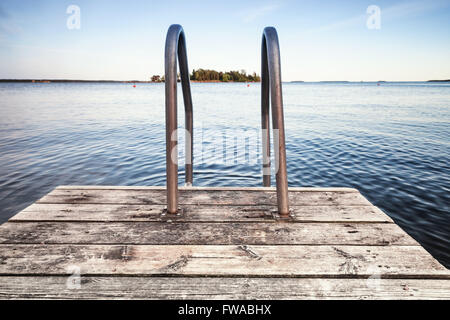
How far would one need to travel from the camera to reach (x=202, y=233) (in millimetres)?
2164

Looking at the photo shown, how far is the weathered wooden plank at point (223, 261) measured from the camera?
5.46 feet

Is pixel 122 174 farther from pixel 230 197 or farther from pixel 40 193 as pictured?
pixel 230 197

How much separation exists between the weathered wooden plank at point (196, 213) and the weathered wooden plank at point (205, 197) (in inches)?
4.4

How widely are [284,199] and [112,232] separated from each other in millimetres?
1544

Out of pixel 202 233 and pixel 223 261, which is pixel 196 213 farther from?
pixel 223 261

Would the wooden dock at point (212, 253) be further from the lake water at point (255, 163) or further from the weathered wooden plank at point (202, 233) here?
the lake water at point (255, 163)

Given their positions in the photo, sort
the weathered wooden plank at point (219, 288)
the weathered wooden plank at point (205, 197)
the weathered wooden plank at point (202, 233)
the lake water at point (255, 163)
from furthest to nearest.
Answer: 1. the lake water at point (255, 163)
2. the weathered wooden plank at point (205, 197)
3. the weathered wooden plank at point (202, 233)
4. the weathered wooden plank at point (219, 288)

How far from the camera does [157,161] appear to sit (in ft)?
33.4

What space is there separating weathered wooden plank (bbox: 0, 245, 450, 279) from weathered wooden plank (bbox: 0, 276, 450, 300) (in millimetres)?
50

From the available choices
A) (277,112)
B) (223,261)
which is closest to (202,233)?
(223,261)

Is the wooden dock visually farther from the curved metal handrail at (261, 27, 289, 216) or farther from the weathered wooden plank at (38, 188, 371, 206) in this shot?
the curved metal handrail at (261, 27, 289, 216)

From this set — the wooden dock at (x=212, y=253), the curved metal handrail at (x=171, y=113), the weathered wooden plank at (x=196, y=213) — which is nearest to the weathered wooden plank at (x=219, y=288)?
the wooden dock at (x=212, y=253)

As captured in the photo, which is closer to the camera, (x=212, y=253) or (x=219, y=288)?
(x=219, y=288)

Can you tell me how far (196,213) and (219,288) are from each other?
1047mm
